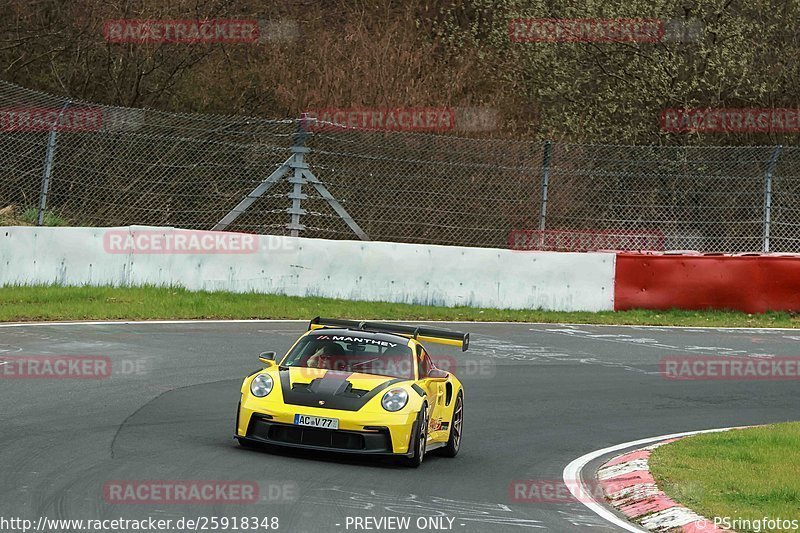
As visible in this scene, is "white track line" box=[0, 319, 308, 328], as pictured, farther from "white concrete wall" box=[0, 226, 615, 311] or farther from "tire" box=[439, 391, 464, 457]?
"tire" box=[439, 391, 464, 457]

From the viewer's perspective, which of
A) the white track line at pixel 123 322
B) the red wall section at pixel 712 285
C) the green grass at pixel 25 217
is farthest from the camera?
the red wall section at pixel 712 285

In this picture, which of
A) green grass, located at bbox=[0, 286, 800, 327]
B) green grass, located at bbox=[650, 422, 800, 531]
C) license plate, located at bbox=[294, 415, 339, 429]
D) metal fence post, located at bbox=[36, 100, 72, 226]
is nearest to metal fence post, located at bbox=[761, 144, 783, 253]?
green grass, located at bbox=[0, 286, 800, 327]

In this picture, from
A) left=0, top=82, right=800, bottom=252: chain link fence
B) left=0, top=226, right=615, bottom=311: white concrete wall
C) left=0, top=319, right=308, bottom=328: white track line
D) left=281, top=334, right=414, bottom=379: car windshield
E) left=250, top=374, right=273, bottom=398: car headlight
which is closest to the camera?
left=250, top=374, right=273, bottom=398: car headlight

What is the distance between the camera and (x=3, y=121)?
64.2 ft

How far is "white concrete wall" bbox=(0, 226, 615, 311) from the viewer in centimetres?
1902

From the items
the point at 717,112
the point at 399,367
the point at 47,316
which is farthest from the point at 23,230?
the point at 717,112

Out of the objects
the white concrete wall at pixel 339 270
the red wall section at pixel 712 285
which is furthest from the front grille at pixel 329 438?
the red wall section at pixel 712 285

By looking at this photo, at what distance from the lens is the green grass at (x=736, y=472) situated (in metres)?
8.26

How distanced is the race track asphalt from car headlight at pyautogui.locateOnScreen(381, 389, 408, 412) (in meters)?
0.47

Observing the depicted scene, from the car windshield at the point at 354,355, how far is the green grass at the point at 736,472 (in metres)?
2.25

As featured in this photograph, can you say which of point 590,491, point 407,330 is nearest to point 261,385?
point 407,330

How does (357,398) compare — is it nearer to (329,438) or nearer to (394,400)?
(394,400)

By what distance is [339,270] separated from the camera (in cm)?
2016

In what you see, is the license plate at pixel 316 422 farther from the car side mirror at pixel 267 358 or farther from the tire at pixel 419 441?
the car side mirror at pixel 267 358
